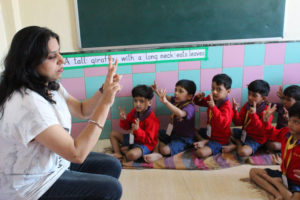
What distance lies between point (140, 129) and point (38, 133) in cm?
122

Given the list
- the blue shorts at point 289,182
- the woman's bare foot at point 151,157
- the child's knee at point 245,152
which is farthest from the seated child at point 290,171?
the woman's bare foot at point 151,157

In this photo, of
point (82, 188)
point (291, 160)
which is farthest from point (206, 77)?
point (82, 188)

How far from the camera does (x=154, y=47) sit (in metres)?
2.44

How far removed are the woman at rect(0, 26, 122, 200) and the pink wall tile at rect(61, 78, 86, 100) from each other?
125cm

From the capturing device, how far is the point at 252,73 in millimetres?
2650

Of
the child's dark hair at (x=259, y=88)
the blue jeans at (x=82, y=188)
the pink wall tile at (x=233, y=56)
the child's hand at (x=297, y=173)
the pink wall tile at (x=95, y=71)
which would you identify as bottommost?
the child's hand at (x=297, y=173)

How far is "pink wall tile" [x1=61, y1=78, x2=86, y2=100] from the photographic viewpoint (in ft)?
8.09

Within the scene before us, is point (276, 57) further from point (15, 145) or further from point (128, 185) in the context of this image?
point (15, 145)

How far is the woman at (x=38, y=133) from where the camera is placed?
3.42 ft

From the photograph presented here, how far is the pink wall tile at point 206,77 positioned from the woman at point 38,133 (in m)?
1.53

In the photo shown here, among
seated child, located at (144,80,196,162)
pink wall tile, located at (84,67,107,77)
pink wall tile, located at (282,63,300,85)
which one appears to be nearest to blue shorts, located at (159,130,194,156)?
seated child, located at (144,80,196,162)

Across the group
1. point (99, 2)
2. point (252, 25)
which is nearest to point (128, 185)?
point (99, 2)

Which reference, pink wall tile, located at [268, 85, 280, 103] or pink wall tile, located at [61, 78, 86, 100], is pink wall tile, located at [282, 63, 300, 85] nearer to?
pink wall tile, located at [268, 85, 280, 103]

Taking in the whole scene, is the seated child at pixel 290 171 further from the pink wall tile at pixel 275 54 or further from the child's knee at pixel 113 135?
the child's knee at pixel 113 135
